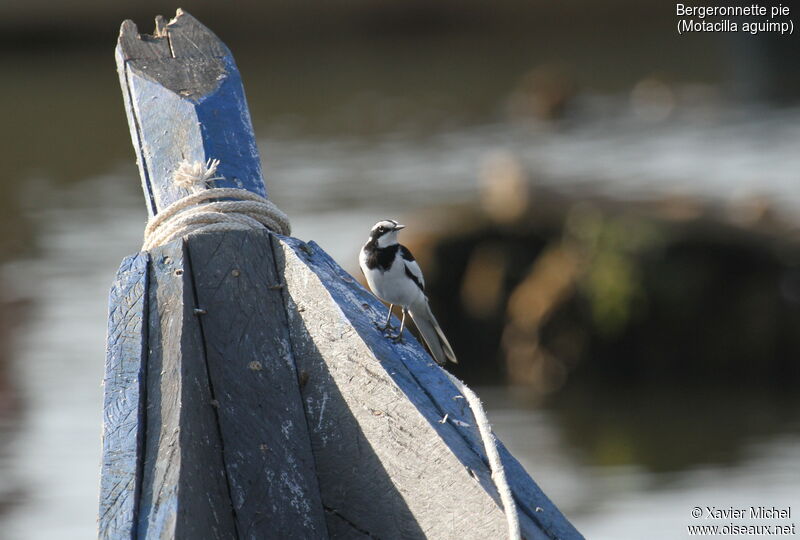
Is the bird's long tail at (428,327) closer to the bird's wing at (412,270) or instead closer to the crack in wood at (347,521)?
the bird's wing at (412,270)

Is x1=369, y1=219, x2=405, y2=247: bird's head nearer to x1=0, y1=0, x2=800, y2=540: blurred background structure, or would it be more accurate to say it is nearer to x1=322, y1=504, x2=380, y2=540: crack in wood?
x1=322, y1=504, x2=380, y2=540: crack in wood

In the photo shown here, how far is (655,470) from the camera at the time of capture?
Answer: 32.0 ft

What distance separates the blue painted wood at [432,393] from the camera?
2506 millimetres

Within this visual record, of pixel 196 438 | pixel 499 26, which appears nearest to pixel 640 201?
pixel 196 438

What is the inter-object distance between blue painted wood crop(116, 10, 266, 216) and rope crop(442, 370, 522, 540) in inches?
38.0

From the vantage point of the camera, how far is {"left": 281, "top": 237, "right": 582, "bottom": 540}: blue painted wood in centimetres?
251

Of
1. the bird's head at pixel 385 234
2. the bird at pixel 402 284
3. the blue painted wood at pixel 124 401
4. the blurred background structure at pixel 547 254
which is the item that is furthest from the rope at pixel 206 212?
the blurred background structure at pixel 547 254

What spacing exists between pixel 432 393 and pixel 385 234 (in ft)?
7.36

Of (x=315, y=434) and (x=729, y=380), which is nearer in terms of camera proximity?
(x=315, y=434)

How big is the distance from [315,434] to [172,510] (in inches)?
18.6

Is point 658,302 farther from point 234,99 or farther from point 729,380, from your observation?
point 234,99

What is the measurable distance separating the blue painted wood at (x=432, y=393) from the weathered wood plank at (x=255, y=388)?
5.0 inches

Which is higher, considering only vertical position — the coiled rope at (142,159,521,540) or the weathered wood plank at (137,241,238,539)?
the coiled rope at (142,159,521,540)

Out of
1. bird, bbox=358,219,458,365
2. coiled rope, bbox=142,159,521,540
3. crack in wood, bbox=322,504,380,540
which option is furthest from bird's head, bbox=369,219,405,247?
crack in wood, bbox=322,504,380,540
